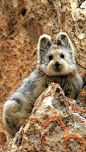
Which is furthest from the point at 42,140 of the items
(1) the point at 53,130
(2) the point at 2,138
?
(2) the point at 2,138

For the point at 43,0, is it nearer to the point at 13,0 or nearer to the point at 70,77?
the point at 13,0

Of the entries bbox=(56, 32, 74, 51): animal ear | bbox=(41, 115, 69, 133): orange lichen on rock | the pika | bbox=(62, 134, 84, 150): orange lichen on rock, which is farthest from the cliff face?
bbox=(62, 134, 84, 150): orange lichen on rock

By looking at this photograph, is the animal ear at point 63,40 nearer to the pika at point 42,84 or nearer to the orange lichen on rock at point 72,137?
the pika at point 42,84

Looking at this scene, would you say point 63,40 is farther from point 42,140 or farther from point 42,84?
point 42,140

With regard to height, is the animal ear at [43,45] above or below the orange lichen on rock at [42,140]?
above

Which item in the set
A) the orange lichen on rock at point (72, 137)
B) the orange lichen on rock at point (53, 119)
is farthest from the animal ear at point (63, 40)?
the orange lichen on rock at point (72, 137)

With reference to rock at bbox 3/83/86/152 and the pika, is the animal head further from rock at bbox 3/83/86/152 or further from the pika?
rock at bbox 3/83/86/152
